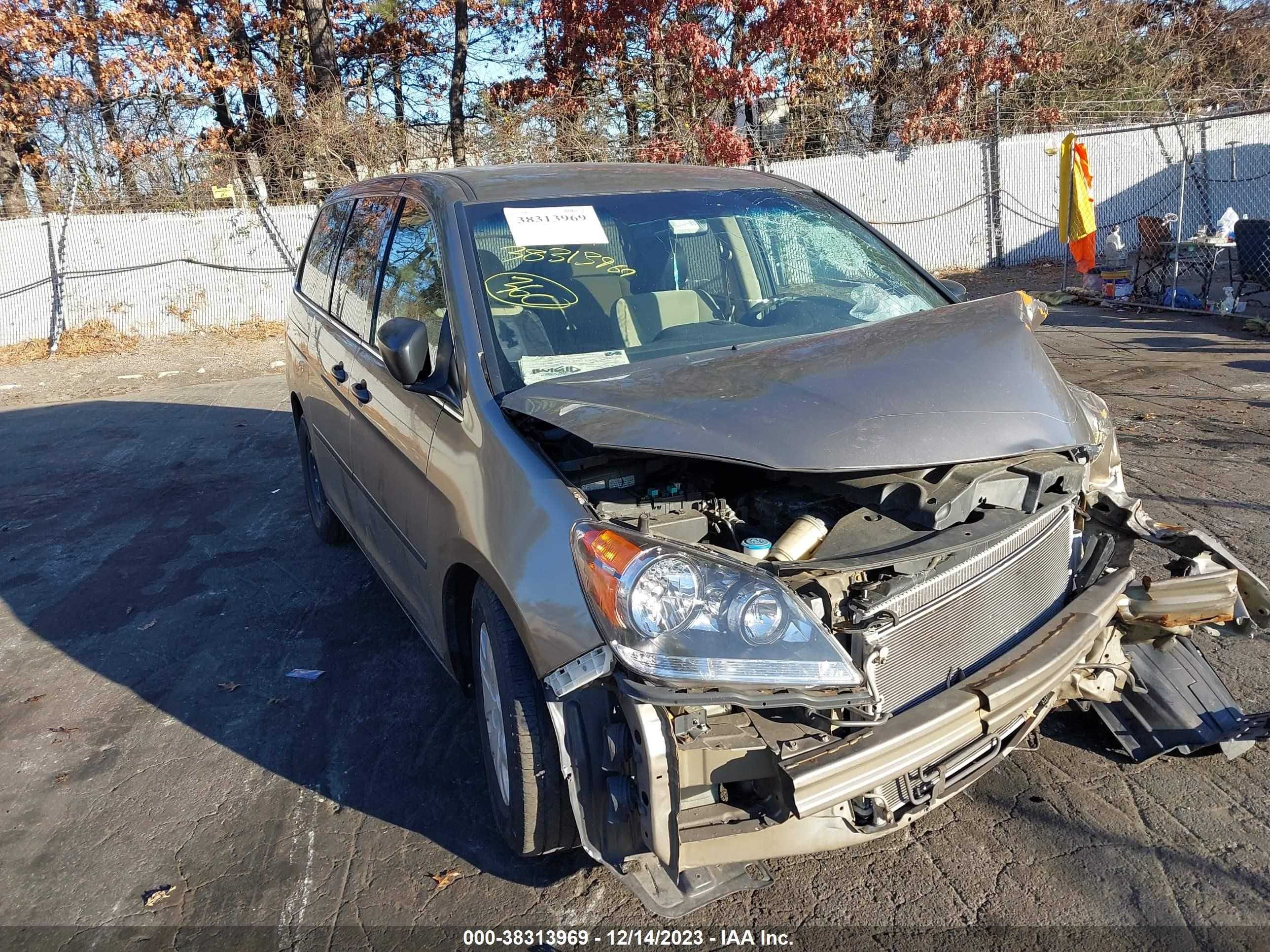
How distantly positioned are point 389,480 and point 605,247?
3.96 ft

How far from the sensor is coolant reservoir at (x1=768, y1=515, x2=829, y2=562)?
7.61ft

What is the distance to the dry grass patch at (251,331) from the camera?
1419 centimetres

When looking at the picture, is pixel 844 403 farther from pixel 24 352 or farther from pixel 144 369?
pixel 24 352

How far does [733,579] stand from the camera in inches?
85.4

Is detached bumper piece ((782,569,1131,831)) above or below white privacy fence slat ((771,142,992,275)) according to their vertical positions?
below

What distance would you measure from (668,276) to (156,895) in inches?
105

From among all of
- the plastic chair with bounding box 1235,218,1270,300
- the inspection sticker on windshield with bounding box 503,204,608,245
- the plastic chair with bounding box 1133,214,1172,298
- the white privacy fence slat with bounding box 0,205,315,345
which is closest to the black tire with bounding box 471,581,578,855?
the inspection sticker on windshield with bounding box 503,204,608,245

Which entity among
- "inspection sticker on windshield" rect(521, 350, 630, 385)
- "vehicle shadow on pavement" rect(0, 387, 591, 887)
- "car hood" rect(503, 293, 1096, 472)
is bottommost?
"vehicle shadow on pavement" rect(0, 387, 591, 887)

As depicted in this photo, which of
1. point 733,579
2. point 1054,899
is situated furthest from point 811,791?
point 1054,899

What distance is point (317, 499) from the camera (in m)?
5.55

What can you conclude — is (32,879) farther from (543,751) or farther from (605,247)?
(605,247)

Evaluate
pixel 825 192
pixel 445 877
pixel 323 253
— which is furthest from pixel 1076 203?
pixel 445 877

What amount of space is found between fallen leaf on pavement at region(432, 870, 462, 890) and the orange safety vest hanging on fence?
11.2 metres

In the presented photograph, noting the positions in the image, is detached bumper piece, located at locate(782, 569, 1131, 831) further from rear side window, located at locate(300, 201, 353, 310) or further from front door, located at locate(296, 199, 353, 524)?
rear side window, located at locate(300, 201, 353, 310)
